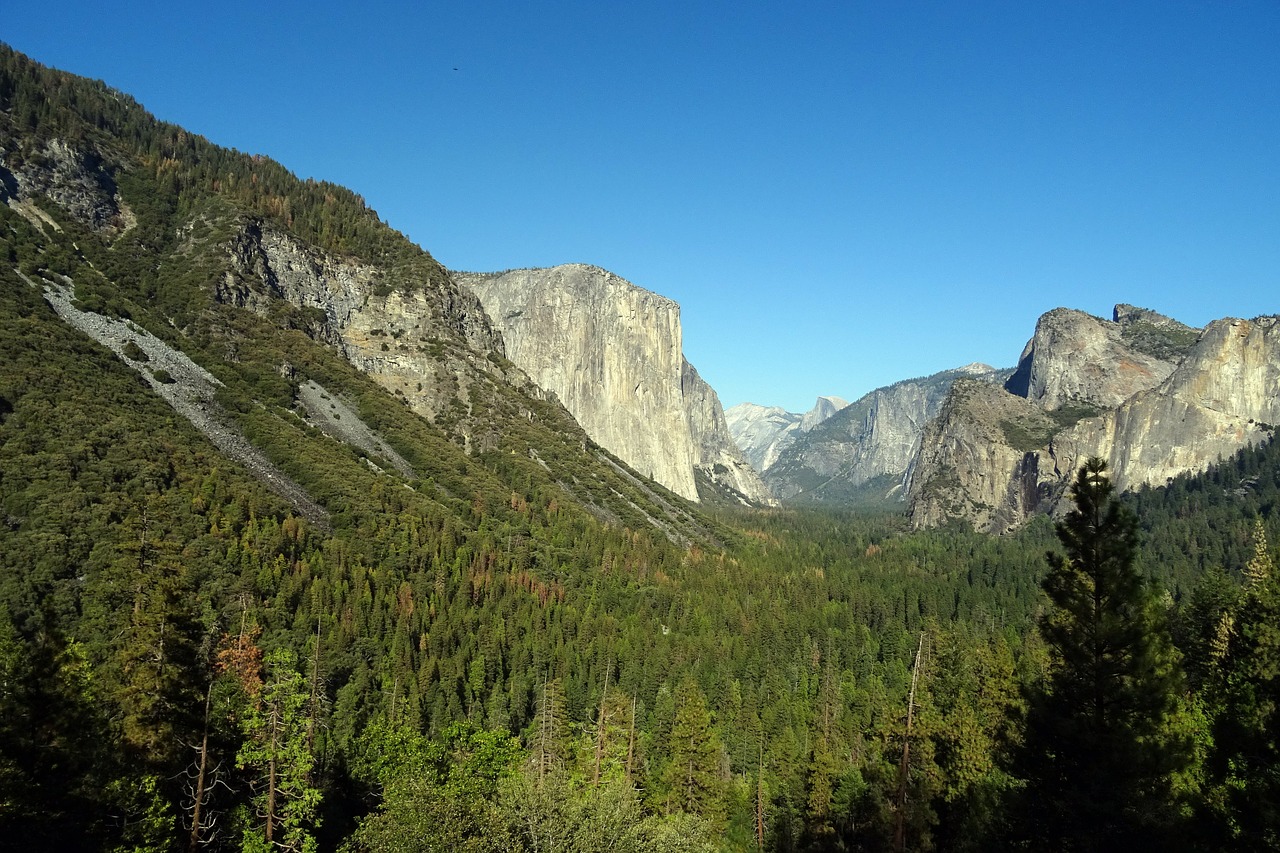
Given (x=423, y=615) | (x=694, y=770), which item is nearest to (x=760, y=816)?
(x=694, y=770)

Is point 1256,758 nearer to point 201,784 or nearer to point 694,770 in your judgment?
point 201,784

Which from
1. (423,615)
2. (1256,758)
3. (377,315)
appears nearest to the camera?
(1256,758)

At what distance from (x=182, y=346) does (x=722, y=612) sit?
8267 cm

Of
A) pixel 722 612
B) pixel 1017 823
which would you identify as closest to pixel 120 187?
pixel 722 612

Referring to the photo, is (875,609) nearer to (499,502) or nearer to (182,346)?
(499,502)

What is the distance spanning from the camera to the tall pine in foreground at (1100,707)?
16.5 metres

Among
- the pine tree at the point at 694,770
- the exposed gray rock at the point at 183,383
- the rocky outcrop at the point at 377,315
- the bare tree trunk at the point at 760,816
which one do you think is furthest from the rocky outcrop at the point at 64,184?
the bare tree trunk at the point at 760,816

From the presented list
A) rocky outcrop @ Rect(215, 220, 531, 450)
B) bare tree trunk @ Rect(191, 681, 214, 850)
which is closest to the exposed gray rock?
rocky outcrop @ Rect(215, 220, 531, 450)

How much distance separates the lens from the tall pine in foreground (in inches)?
651

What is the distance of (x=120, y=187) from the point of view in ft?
449

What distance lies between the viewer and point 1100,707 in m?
17.4

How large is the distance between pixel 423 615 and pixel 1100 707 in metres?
65.6

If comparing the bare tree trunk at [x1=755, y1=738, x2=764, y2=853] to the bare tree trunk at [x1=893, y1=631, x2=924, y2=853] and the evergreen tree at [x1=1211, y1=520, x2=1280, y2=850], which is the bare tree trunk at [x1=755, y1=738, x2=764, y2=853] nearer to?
the bare tree trunk at [x1=893, y1=631, x2=924, y2=853]

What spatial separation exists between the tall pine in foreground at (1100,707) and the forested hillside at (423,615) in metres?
0.21
